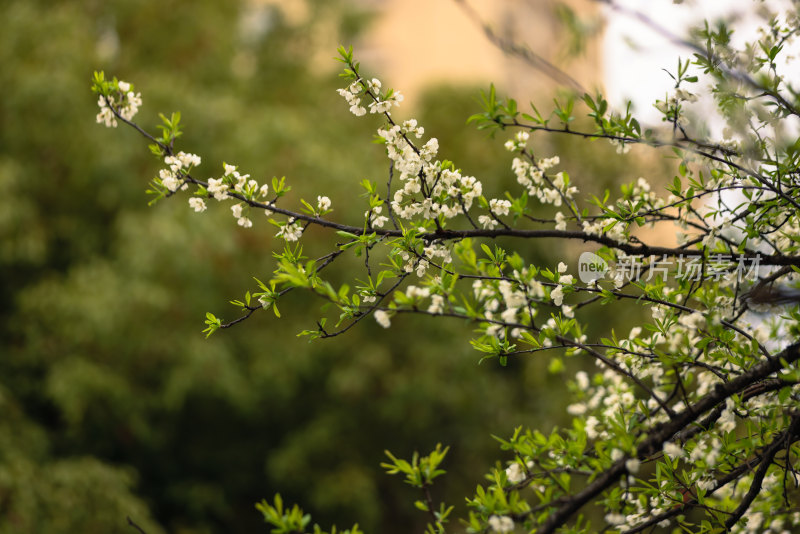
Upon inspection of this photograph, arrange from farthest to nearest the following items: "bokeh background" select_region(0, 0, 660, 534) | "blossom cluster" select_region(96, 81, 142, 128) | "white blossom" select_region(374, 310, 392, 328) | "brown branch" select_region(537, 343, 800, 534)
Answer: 1. "bokeh background" select_region(0, 0, 660, 534)
2. "blossom cluster" select_region(96, 81, 142, 128)
3. "white blossom" select_region(374, 310, 392, 328)
4. "brown branch" select_region(537, 343, 800, 534)

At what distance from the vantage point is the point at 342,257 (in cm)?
688

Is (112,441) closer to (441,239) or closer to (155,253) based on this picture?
(155,253)

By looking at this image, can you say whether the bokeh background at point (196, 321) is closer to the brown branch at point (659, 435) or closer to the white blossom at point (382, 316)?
the white blossom at point (382, 316)

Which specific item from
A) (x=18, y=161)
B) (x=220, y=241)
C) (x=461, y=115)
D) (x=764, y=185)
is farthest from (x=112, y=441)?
(x=764, y=185)

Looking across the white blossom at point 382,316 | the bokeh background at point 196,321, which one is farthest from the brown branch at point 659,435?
the bokeh background at point 196,321

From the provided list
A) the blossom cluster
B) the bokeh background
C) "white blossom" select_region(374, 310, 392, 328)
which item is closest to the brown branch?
"white blossom" select_region(374, 310, 392, 328)

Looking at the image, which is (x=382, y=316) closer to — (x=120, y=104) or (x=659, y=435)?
(x=659, y=435)

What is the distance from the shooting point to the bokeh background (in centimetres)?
547

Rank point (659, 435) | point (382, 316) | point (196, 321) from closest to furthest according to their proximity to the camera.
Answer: point (659, 435) < point (382, 316) < point (196, 321)

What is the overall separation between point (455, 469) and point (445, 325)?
1.73m

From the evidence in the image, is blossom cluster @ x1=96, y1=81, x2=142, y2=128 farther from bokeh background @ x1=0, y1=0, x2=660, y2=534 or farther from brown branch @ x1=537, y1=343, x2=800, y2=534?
bokeh background @ x1=0, y1=0, x2=660, y2=534

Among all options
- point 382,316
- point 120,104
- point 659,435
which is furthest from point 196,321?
point 659,435

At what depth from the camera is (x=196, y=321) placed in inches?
248

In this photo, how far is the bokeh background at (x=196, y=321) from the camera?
215 inches
